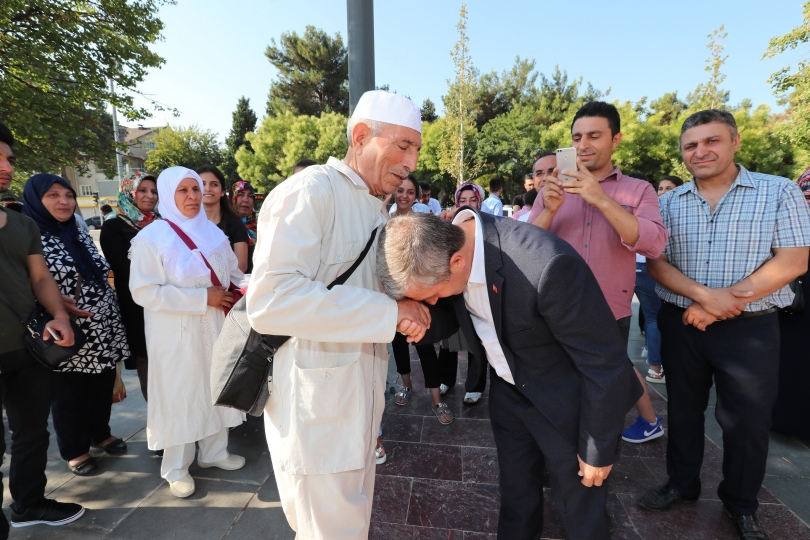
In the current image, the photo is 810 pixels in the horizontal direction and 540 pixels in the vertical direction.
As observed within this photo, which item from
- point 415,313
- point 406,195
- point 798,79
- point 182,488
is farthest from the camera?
point 798,79

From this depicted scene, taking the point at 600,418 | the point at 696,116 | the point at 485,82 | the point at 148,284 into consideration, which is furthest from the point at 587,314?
the point at 485,82

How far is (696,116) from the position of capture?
230cm

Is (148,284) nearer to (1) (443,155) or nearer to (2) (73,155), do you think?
(2) (73,155)

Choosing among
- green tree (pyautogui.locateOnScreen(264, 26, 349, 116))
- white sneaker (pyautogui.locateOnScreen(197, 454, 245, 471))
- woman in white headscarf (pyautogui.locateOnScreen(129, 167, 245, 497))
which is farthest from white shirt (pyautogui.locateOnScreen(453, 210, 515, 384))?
green tree (pyautogui.locateOnScreen(264, 26, 349, 116))

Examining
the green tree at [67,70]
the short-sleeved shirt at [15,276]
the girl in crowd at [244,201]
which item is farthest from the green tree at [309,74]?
the short-sleeved shirt at [15,276]

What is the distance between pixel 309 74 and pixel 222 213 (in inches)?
1399

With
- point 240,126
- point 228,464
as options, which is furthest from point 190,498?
point 240,126

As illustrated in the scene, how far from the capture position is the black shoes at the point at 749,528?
2.17 m

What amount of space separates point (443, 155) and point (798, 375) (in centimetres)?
2547

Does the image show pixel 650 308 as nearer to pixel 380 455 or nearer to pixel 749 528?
pixel 749 528

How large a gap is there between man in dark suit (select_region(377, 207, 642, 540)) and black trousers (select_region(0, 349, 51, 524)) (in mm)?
2293

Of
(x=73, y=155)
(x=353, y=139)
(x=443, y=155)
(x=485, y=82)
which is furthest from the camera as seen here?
(x=485, y=82)

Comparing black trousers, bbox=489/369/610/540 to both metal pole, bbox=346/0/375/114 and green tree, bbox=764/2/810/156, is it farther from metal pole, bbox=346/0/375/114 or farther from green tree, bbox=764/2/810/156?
green tree, bbox=764/2/810/156

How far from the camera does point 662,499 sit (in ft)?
8.03
